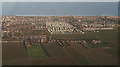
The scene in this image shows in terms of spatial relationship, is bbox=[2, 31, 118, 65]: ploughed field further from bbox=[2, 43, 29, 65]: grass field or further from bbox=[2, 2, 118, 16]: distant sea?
bbox=[2, 2, 118, 16]: distant sea

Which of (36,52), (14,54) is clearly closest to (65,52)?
(36,52)

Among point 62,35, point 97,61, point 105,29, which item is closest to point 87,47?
point 97,61

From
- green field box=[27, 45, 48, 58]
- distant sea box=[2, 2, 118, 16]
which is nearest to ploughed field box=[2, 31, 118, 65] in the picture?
green field box=[27, 45, 48, 58]

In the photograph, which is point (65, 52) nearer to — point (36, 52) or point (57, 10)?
point (36, 52)

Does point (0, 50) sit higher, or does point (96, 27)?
point (0, 50)

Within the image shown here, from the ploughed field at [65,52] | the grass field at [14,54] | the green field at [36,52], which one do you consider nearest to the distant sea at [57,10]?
the ploughed field at [65,52]

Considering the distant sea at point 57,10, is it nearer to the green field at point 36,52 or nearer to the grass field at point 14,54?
the grass field at point 14,54

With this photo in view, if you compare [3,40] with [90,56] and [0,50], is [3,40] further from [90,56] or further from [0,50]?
[90,56]

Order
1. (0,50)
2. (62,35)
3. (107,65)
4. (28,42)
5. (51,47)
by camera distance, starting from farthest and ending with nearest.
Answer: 1. (62,35)
2. (28,42)
3. (51,47)
4. (0,50)
5. (107,65)

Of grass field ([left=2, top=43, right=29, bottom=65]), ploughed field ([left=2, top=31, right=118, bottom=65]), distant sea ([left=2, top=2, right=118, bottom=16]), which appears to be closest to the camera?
grass field ([left=2, top=43, right=29, bottom=65])
